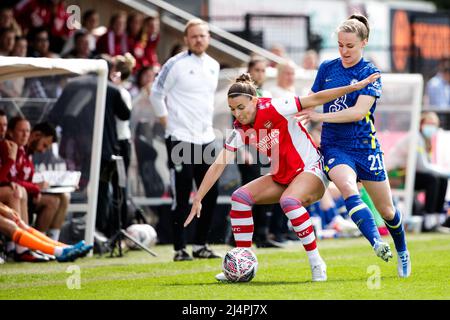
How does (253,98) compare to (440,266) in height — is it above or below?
above

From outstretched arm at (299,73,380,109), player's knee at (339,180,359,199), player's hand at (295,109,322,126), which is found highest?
outstretched arm at (299,73,380,109)

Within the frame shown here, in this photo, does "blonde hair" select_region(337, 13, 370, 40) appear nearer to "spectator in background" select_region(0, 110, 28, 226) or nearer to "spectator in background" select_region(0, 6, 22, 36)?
"spectator in background" select_region(0, 110, 28, 226)

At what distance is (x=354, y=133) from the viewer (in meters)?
8.77

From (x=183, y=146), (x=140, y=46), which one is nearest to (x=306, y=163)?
(x=183, y=146)

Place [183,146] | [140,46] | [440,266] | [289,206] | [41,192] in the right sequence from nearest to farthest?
[289,206] < [440,266] < [183,146] < [41,192] < [140,46]

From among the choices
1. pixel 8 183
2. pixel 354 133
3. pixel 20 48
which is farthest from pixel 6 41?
pixel 354 133

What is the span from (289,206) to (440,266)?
7.02 ft

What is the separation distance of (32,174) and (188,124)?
1.91 metres

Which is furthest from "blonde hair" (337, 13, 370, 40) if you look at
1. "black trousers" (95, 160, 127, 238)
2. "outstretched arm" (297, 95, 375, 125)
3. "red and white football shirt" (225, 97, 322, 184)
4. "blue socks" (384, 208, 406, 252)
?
"black trousers" (95, 160, 127, 238)

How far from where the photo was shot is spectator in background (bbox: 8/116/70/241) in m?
11.6

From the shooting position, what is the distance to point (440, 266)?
9.87 metres

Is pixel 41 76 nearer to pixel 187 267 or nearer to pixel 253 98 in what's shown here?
pixel 187 267

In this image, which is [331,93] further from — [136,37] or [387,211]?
[136,37]

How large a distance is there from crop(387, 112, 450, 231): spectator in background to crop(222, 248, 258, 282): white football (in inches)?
313
